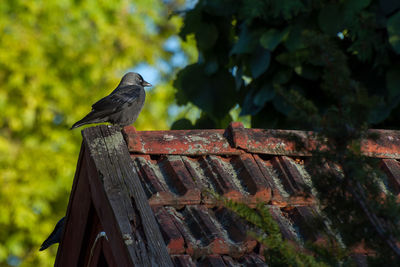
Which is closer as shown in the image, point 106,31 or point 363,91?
point 363,91

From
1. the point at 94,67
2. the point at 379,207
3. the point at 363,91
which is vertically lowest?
the point at 379,207

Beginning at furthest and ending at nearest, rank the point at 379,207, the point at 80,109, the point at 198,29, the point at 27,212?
the point at 80,109
the point at 27,212
the point at 198,29
the point at 379,207

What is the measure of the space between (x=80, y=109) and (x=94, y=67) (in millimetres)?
872

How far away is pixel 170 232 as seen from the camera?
2529mm

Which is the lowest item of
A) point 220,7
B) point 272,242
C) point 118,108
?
point 272,242

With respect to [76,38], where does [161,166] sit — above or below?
below

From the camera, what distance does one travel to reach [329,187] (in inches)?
72.2

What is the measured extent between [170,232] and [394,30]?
2652 mm

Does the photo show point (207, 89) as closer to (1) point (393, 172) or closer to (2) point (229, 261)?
(1) point (393, 172)

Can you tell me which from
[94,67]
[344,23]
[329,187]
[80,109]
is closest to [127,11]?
[94,67]

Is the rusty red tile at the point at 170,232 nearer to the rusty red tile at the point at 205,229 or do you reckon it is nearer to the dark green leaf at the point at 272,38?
the rusty red tile at the point at 205,229

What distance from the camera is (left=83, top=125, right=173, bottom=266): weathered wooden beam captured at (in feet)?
7.84

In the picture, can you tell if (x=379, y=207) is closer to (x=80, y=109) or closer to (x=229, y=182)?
(x=229, y=182)

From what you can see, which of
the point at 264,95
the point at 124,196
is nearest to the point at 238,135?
the point at 124,196
